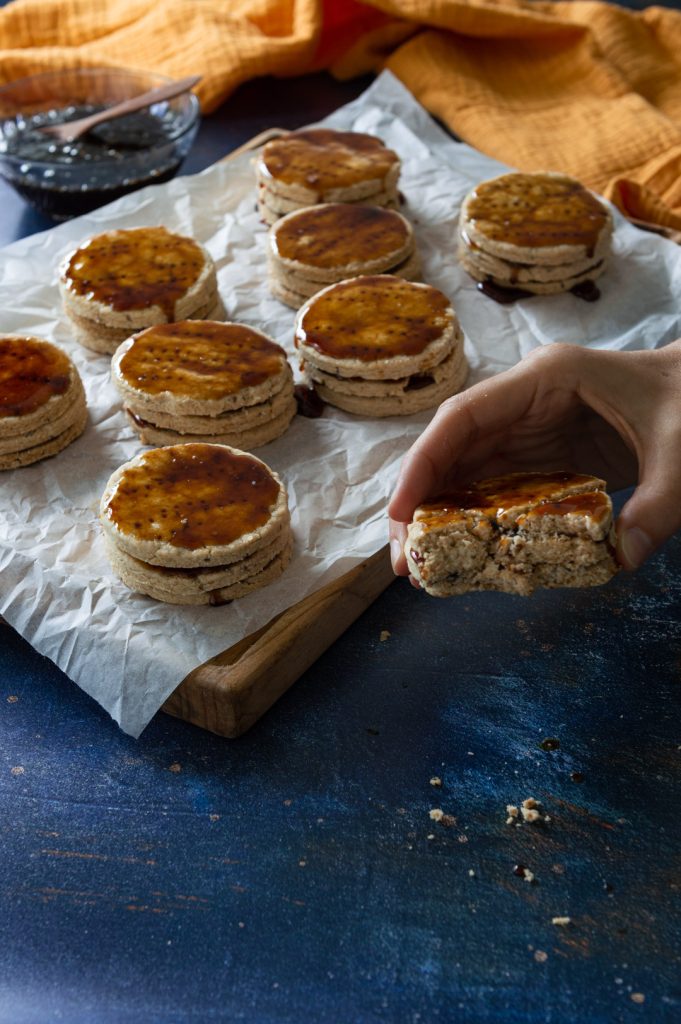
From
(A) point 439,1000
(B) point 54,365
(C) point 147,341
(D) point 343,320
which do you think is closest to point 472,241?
(D) point 343,320

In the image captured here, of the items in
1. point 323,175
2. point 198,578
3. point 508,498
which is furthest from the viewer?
point 323,175

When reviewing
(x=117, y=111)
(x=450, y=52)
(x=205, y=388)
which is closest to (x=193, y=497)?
(x=205, y=388)

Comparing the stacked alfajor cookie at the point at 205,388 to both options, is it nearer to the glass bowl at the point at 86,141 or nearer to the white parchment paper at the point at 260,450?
the white parchment paper at the point at 260,450

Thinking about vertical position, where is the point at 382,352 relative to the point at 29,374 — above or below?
above

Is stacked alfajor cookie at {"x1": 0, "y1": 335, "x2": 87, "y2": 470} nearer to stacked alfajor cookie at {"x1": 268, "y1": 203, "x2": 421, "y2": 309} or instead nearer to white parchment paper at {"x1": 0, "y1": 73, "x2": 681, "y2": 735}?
white parchment paper at {"x1": 0, "y1": 73, "x2": 681, "y2": 735}

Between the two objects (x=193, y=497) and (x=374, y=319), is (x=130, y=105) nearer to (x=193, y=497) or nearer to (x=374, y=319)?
(x=374, y=319)

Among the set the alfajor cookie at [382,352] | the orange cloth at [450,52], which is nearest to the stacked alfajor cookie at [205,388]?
the alfajor cookie at [382,352]
